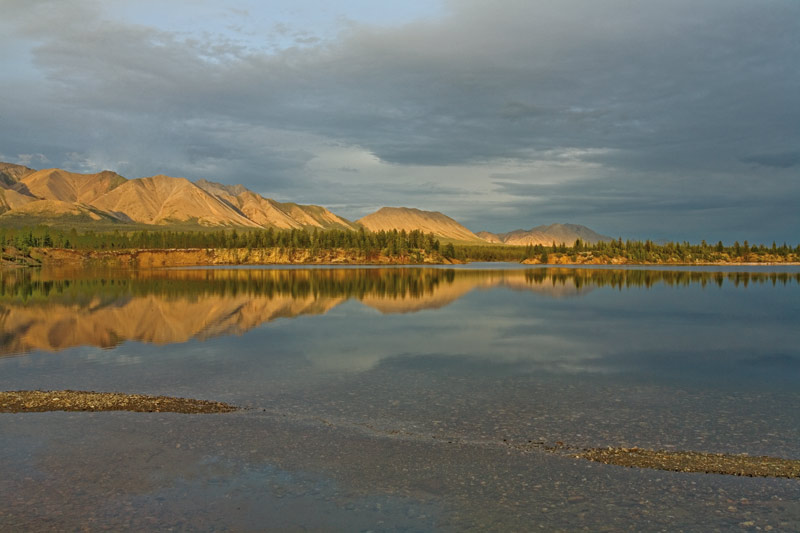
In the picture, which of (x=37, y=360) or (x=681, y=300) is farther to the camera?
(x=681, y=300)

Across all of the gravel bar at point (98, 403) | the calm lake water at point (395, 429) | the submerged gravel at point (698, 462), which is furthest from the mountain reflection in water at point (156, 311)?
the submerged gravel at point (698, 462)

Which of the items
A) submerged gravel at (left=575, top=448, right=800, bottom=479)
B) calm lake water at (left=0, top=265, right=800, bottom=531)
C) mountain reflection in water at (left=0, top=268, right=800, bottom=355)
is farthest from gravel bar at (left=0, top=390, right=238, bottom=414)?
mountain reflection in water at (left=0, top=268, right=800, bottom=355)

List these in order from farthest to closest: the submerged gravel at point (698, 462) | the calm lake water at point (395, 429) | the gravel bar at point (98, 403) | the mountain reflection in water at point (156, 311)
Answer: the mountain reflection in water at point (156, 311)
the gravel bar at point (98, 403)
the submerged gravel at point (698, 462)
the calm lake water at point (395, 429)

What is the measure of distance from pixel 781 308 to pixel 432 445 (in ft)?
212

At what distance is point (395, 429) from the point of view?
62.3 feet

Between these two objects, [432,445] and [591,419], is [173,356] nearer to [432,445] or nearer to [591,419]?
[432,445]

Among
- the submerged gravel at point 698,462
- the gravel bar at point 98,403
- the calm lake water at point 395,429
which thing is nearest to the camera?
the calm lake water at point 395,429

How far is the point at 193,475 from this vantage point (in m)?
15.0

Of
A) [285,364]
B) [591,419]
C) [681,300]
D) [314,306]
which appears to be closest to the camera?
[591,419]

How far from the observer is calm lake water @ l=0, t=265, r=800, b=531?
1298cm

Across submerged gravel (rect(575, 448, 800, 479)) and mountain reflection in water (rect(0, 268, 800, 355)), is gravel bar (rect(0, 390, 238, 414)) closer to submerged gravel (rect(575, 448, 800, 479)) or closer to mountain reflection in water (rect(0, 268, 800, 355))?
submerged gravel (rect(575, 448, 800, 479))

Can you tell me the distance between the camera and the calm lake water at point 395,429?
42.6 feet

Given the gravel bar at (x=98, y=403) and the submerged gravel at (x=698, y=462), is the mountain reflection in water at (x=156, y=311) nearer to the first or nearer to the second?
Result: the gravel bar at (x=98, y=403)

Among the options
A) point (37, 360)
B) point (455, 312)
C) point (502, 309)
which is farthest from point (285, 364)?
A: point (502, 309)
